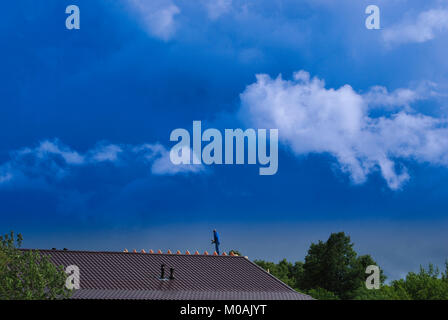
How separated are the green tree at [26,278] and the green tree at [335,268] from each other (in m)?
38.4

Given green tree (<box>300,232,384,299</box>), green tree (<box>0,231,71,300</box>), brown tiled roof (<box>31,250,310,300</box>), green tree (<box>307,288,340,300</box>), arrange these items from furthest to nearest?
green tree (<box>300,232,384,299</box>), green tree (<box>307,288,340,300</box>), brown tiled roof (<box>31,250,310,300</box>), green tree (<box>0,231,71,300</box>)

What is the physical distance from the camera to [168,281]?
38344 mm

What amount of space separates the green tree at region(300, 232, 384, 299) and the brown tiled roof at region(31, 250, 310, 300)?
67.3 feet

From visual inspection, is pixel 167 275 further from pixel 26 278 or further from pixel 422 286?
pixel 422 286

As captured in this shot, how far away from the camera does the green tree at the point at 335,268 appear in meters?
60.7

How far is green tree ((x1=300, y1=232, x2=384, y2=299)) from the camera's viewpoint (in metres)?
60.7

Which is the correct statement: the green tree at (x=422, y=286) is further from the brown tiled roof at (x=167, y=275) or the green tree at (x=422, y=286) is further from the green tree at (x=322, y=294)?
the brown tiled roof at (x=167, y=275)

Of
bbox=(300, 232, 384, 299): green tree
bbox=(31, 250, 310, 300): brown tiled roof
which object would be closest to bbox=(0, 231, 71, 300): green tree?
bbox=(31, 250, 310, 300): brown tiled roof

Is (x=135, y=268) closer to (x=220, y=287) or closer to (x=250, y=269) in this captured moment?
(x=220, y=287)

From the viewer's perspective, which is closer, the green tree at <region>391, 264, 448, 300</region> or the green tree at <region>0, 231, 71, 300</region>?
the green tree at <region>0, 231, 71, 300</region>

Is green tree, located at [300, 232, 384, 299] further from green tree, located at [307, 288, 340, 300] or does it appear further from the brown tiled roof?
the brown tiled roof
